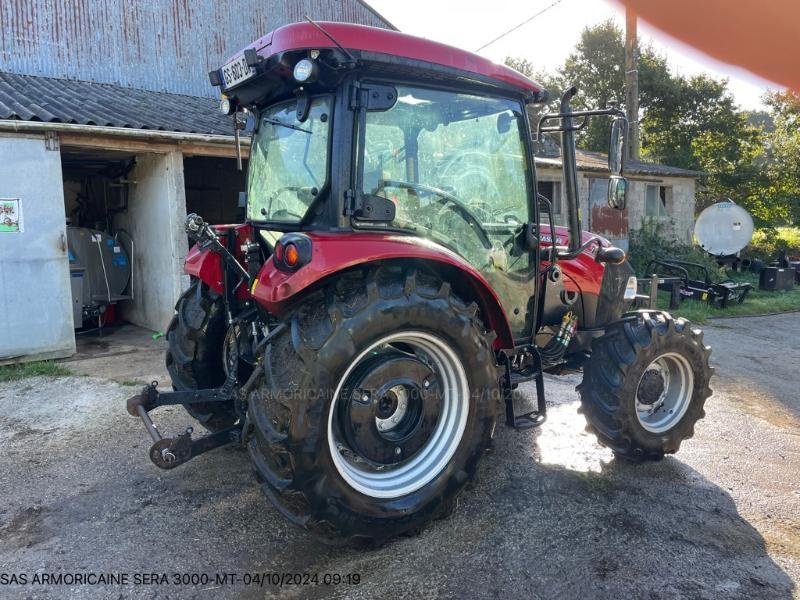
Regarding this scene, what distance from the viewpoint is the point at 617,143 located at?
3.05 metres

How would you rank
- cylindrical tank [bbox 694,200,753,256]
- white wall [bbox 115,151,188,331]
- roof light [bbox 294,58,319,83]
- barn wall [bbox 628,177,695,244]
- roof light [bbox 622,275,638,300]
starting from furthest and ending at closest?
barn wall [bbox 628,177,695,244]
cylindrical tank [bbox 694,200,753,256]
white wall [bbox 115,151,188,331]
roof light [bbox 622,275,638,300]
roof light [bbox 294,58,319,83]

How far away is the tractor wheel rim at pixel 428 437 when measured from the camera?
2.64 m

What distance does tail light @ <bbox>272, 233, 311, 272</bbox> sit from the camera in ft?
7.82

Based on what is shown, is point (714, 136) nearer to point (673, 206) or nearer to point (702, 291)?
point (673, 206)

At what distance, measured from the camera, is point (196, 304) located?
11.7 feet

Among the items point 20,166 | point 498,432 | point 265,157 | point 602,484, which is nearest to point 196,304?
point 265,157

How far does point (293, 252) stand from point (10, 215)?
18.3 feet

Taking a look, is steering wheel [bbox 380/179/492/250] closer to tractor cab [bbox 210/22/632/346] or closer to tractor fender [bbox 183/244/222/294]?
tractor cab [bbox 210/22/632/346]

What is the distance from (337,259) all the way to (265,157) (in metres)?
1.27

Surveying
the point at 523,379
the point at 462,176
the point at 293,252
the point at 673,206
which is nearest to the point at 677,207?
the point at 673,206

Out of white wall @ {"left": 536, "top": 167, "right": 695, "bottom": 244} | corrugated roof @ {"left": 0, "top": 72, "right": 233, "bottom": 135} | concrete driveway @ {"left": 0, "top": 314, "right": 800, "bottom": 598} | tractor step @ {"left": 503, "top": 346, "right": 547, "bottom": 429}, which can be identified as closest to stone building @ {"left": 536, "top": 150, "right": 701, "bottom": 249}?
white wall @ {"left": 536, "top": 167, "right": 695, "bottom": 244}

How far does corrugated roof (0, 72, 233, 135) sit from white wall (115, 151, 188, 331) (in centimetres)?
59

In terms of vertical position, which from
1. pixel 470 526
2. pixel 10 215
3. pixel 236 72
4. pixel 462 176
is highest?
pixel 236 72

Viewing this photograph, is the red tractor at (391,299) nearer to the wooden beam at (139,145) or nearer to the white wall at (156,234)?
the wooden beam at (139,145)
